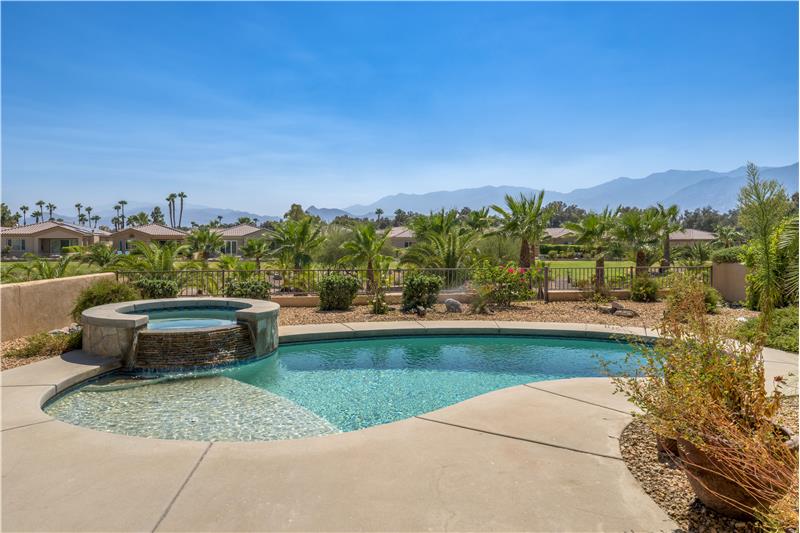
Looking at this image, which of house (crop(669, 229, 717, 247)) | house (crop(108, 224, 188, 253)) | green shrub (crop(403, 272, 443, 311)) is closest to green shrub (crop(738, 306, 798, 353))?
green shrub (crop(403, 272, 443, 311))

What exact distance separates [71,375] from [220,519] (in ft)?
17.5

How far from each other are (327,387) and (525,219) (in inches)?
489

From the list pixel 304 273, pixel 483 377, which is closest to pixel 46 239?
pixel 304 273

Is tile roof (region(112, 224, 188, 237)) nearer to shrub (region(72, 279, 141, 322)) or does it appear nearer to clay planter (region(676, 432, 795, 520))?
shrub (region(72, 279, 141, 322))

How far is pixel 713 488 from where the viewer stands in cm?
293

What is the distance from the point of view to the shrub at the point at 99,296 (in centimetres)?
987

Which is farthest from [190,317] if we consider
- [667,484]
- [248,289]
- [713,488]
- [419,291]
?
[713,488]

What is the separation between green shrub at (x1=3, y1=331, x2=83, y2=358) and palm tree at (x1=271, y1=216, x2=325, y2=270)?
11.8 m

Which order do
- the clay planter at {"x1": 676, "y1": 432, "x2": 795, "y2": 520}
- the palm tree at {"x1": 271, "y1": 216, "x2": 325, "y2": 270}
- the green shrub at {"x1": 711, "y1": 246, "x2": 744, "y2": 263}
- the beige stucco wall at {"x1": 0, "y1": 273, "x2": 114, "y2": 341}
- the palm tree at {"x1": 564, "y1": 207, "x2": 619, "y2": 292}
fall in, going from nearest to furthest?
the clay planter at {"x1": 676, "y1": 432, "x2": 795, "y2": 520} < the beige stucco wall at {"x1": 0, "y1": 273, "x2": 114, "y2": 341} < the green shrub at {"x1": 711, "y1": 246, "x2": 744, "y2": 263} < the palm tree at {"x1": 564, "y1": 207, "x2": 619, "y2": 292} < the palm tree at {"x1": 271, "y1": 216, "x2": 325, "y2": 270}

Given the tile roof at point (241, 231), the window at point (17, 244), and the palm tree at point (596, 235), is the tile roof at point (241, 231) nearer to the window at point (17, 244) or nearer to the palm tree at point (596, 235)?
the window at point (17, 244)

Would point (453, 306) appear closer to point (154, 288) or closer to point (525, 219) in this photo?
point (525, 219)

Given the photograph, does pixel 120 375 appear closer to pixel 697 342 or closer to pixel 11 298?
pixel 11 298

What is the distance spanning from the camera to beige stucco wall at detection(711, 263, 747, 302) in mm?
15680

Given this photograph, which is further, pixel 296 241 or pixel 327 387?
pixel 296 241
